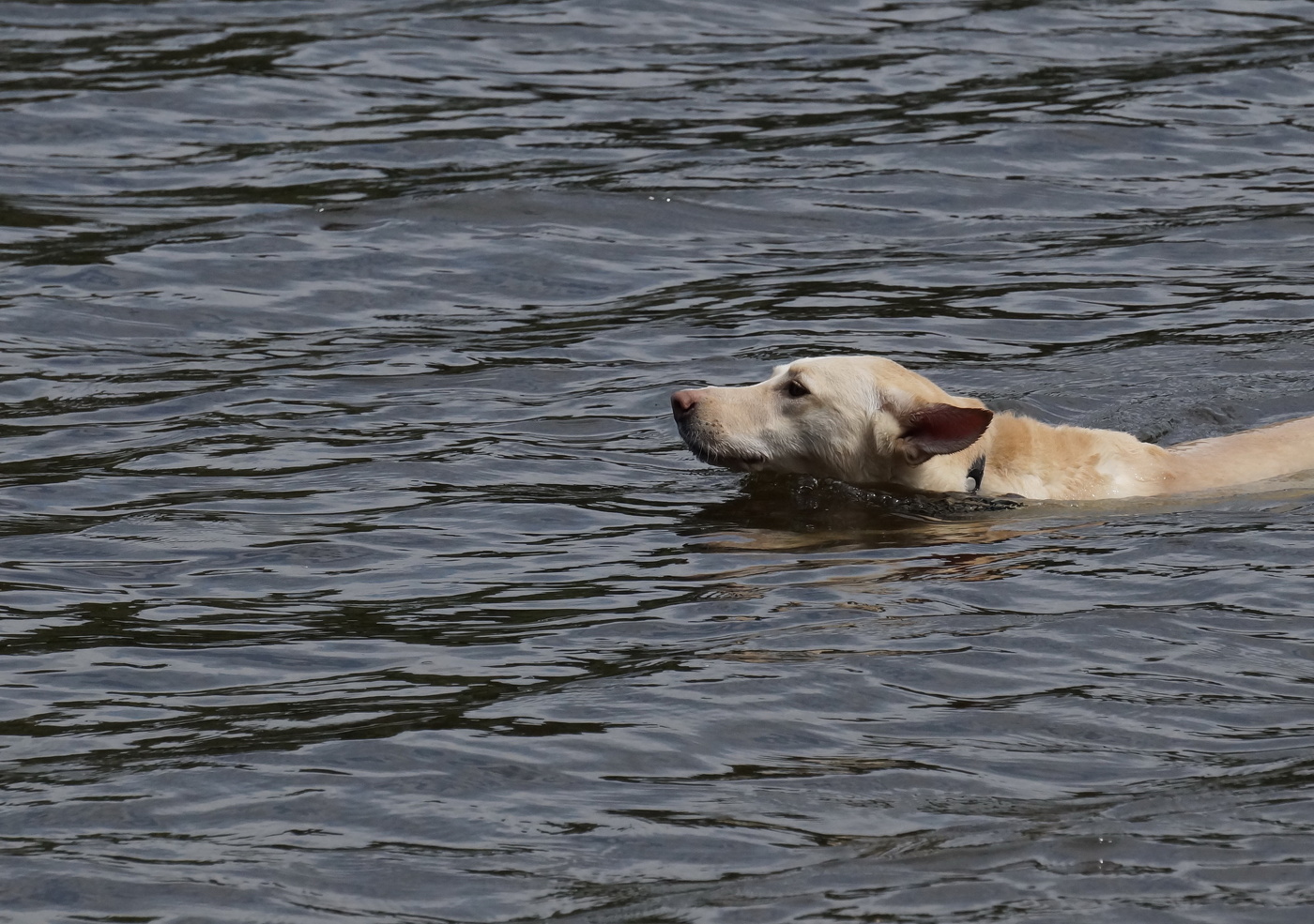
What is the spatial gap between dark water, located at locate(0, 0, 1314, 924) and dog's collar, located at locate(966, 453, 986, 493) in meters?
0.25

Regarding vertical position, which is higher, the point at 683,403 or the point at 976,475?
the point at 683,403

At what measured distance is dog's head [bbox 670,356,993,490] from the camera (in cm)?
1008

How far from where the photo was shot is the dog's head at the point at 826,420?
1008cm

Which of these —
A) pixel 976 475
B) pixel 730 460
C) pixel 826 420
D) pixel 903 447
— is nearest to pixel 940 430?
pixel 903 447

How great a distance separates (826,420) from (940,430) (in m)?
0.59

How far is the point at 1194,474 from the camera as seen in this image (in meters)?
10.2

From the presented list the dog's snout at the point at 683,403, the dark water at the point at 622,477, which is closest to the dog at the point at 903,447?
the dog's snout at the point at 683,403

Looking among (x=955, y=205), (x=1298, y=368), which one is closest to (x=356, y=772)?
(x=1298, y=368)

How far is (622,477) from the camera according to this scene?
10812 mm

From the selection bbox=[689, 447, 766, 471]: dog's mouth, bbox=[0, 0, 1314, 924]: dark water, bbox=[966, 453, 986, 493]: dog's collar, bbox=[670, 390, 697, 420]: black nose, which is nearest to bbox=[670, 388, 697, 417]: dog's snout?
bbox=[670, 390, 697, 420]: black nose

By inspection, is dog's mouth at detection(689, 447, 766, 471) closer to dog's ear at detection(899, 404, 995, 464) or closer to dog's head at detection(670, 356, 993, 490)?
dog's head at detection(670, 356, 993, 490)

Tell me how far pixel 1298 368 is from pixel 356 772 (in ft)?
24.9

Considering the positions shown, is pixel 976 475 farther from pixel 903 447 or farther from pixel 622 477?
pixel 622 477

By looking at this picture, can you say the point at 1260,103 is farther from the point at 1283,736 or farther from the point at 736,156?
the point at 1283,736
